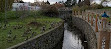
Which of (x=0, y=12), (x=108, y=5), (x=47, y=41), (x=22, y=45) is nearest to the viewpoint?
(x=22, y=45)

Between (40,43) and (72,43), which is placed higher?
(40,43)

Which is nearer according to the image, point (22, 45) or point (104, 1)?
point (22, 45)

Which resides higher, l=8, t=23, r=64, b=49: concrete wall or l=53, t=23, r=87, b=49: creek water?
l=8, t=23, r=64, b=49: concrete wall

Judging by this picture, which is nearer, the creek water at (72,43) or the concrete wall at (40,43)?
the concrete wall at (40,43)

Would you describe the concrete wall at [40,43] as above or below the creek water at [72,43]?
above

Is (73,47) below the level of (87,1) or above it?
below

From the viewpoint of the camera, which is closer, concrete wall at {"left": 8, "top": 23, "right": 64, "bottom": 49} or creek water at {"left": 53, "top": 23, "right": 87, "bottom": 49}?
concrete wall at {"left": 8, "top": 23, "right": 64, "bottom": 49}

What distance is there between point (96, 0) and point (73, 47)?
155 feet

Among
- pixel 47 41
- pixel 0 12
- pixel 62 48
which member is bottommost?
pixel 62 48

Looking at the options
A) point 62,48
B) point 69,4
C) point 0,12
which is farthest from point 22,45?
point 69,4

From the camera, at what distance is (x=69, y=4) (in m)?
89.3

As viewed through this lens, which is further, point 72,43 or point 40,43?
point 72,43

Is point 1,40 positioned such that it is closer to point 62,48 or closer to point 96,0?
point 62,48

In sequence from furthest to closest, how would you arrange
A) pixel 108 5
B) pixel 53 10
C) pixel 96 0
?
pixel 96 0 → pixel 108 5 → pixel 53 10
